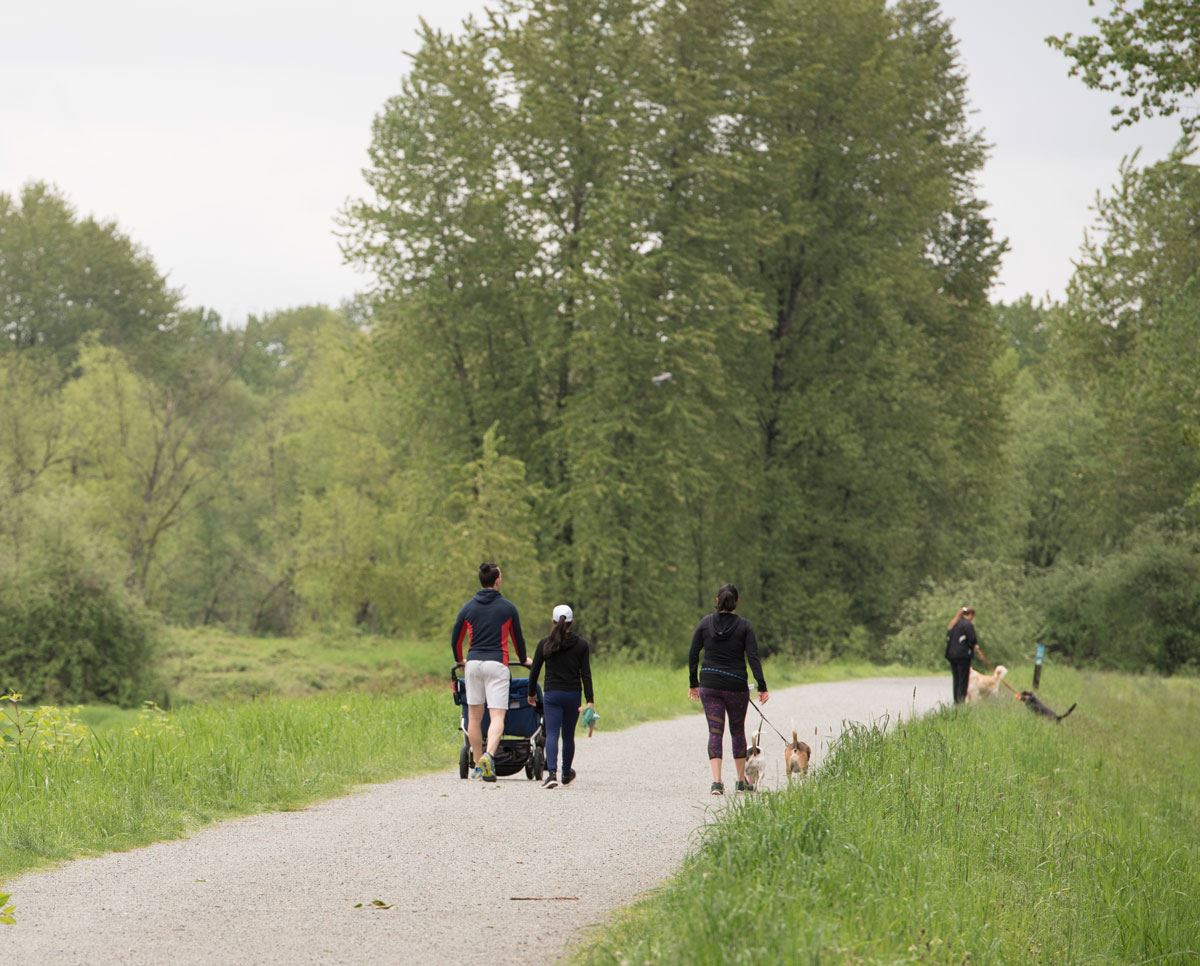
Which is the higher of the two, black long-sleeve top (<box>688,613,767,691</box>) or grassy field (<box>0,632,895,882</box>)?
black long-sleeve top (<box>688,613,767,691</box>)

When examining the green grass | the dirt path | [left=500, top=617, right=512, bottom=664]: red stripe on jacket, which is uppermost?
[left=500, top=617, right=512, bottom=664]: red stripe on jacket

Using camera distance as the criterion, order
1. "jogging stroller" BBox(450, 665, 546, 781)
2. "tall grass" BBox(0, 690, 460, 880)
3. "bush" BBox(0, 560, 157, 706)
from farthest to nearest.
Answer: "bush" BBox(0, 560, 157, 706) → "jogging stroller" BBox(450, 665, 546, 781) → "tall grass" BBox(0, 690, 460, 880)

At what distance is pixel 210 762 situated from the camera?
44.3ft

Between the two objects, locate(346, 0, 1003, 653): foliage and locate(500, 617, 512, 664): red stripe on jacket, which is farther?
locate(346, 0, 1003, 653): foliage

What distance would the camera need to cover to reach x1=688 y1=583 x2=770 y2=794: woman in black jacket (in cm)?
1340

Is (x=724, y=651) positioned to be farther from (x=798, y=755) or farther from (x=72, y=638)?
(x=72, y=638)

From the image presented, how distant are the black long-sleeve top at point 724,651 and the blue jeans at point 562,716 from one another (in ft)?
4.32

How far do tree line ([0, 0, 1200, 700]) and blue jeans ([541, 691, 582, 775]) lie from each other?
50.7 feet

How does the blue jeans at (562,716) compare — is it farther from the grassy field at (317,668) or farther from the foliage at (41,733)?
the grassy field at (317,668)

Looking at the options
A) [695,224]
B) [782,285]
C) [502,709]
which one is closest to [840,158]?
[782,285]

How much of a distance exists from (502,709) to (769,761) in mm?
4853

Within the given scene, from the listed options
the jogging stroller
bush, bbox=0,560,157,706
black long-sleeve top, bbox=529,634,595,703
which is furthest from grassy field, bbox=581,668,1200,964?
bush, bbox=0,560,157,706

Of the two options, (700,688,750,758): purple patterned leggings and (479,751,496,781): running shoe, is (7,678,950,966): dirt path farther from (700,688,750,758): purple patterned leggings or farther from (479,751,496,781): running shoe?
(700,688,750,758): purple patterned leggings

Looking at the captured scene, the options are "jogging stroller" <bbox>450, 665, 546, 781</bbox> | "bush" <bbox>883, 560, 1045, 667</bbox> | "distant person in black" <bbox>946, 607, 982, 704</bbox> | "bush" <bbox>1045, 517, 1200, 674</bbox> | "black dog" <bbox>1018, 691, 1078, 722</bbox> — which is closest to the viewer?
"jogging stroller" <bbox>450, 665, 546, 781</bbox>
